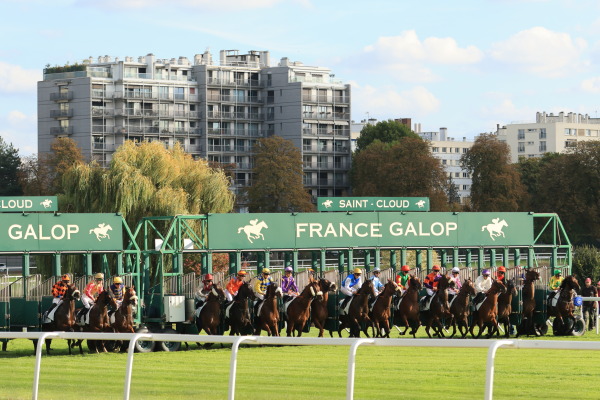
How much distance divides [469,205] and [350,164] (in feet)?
62.3

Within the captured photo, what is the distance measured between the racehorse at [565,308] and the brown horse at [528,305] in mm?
455

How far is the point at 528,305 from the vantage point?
→ 77.4 ft

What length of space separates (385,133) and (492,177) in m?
13.4

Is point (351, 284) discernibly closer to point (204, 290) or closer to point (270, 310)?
point (270, 310)

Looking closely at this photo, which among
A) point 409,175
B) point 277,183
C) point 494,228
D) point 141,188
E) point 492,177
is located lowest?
point 494,228

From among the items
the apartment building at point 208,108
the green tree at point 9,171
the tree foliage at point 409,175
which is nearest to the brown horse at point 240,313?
the tree foliage at point 409,175

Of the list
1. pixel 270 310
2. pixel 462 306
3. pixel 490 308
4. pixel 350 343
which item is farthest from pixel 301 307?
pixel 350 343

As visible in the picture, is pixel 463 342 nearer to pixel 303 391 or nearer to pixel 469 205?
pixel 303 391

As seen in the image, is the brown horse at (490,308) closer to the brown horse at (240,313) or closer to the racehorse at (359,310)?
the racehorse at (359,310)

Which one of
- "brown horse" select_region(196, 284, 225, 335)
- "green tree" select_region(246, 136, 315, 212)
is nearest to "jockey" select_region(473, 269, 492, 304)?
"brown horse" select_region(196, 284, 225, 335)

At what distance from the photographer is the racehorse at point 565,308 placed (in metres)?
23.4

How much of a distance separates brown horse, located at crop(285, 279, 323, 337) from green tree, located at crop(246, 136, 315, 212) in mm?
60910

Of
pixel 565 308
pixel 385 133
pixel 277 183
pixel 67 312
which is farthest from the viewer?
pixel 385 133

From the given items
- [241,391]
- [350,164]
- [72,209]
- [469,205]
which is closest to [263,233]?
[72,209]
